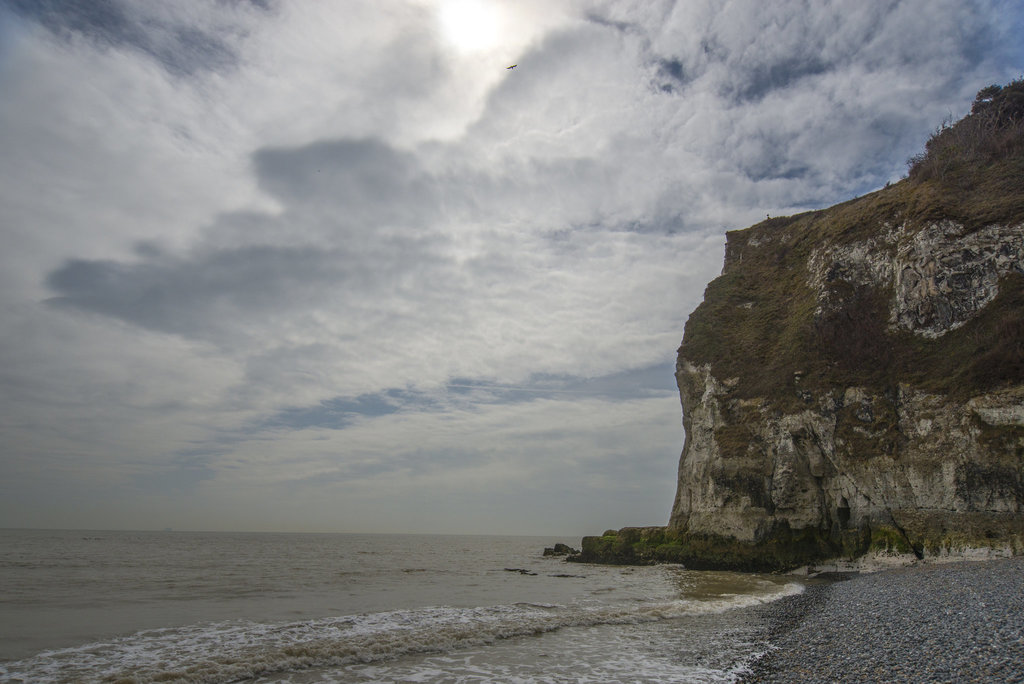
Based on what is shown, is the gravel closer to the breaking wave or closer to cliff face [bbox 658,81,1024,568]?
the breaking wave

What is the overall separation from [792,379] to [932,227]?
11.6 meters

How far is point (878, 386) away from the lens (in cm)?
3006

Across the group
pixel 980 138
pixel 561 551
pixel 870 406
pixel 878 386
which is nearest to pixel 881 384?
pixel 878 386

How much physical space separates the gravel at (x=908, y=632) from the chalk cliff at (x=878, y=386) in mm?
7221

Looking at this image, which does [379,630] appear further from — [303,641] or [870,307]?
[870,307]

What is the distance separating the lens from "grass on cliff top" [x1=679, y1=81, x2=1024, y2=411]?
2770 centimetres

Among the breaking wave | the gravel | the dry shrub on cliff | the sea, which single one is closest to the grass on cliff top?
the dry shrub on cliff

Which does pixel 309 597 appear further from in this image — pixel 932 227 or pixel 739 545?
pixel 932 227

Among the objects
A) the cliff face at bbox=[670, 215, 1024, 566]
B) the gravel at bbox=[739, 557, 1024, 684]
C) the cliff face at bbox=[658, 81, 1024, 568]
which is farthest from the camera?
the cliff face at bbox=[658, 81, 1024, 568]

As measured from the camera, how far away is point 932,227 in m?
32.2

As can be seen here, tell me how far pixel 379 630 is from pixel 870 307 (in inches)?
1318

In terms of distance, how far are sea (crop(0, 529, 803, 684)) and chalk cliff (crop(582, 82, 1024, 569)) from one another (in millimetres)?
5794

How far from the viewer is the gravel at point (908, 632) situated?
28.9ft

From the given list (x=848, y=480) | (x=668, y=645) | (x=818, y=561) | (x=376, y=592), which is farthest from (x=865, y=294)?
(x=376, y=592)
